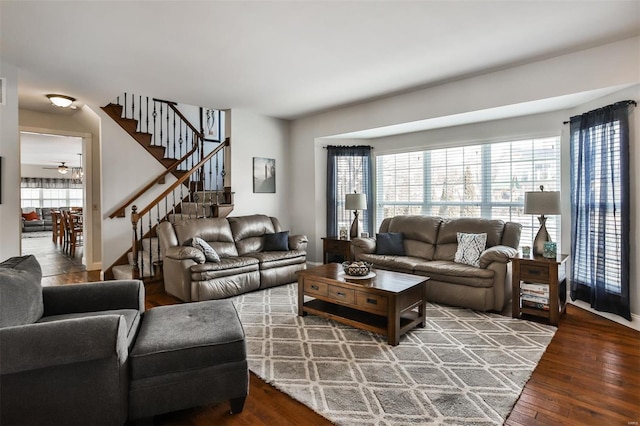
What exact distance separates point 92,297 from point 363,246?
3262 mm

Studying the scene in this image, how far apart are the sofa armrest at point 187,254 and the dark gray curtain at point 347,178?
2624 mm

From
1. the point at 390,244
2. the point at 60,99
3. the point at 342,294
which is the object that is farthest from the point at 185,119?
the point at 342,294

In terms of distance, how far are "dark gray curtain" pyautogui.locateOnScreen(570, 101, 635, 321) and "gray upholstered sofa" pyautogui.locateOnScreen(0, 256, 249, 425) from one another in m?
3.68

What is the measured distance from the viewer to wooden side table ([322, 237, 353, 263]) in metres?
5.46

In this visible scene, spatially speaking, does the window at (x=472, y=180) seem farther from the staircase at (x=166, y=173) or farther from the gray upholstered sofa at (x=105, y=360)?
the gray upholstered sofa at (x=105, y=360)

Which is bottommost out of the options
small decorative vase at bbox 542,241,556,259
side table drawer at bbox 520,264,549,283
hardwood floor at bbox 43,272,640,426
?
hardwood floor at bbox 43,272,640,426

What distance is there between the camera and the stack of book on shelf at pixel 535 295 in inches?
134

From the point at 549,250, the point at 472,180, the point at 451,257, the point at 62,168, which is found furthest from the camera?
the point at 62,168

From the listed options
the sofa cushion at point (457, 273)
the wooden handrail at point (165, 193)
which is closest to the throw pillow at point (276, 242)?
the wooden handrail at point (165, 193)

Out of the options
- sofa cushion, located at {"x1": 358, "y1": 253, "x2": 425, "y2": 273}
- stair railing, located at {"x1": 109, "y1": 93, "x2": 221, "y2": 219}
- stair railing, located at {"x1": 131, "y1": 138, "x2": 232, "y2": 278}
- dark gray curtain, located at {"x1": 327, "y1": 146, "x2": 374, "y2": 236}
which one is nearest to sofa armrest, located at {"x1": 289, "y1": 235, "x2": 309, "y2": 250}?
sofa cushion, located at {"x1": 358, "y1": 253, "x2": 425, "y2": 273}

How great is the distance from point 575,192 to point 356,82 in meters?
2.84

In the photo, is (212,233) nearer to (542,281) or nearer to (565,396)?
A: (542,281)

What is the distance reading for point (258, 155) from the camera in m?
6.07

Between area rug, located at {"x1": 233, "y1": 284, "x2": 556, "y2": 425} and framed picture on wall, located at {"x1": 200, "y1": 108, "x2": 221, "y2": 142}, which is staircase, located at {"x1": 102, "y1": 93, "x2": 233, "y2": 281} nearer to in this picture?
framed picture on wall, located at {"x1": 200, "y1": 108, "x2": 221, "y2": 142}
